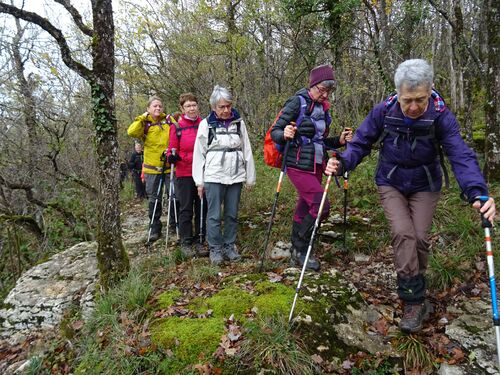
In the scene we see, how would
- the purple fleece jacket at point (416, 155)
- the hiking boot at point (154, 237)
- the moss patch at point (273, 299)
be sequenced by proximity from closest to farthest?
the purple fleece jacket at point (416, 155) → the moss patch at point (273, 299) → the hiking boot at point (154, 237)

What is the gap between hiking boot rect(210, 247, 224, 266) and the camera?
17.2 ft

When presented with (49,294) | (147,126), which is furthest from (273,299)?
(147,126)

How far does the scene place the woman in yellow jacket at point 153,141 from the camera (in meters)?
6.58

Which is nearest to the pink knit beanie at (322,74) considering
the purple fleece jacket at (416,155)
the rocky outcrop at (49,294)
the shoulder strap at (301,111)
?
the shoulder strap at (301,111)

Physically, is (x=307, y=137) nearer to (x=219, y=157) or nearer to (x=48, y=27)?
(x=219, y=157)

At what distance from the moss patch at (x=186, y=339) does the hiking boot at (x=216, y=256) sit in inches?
60.8

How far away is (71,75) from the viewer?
1088cm

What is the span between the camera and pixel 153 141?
6.70 m

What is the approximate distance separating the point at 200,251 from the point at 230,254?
0.64 metres

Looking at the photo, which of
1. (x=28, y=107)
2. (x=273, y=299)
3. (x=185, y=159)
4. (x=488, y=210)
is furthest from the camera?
(x=28, y=107)

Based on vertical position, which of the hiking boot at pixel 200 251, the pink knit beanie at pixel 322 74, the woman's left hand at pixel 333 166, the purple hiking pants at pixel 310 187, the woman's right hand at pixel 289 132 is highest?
the pink knit beanie at pixel 322 74

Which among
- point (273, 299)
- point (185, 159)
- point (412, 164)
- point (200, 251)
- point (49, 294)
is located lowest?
point (49, 294)

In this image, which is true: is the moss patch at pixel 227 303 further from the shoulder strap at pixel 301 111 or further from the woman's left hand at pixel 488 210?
the woman's left hand at pixel 488 210

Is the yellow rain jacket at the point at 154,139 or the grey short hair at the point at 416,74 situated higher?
the grey short hair at the point at 416,74
